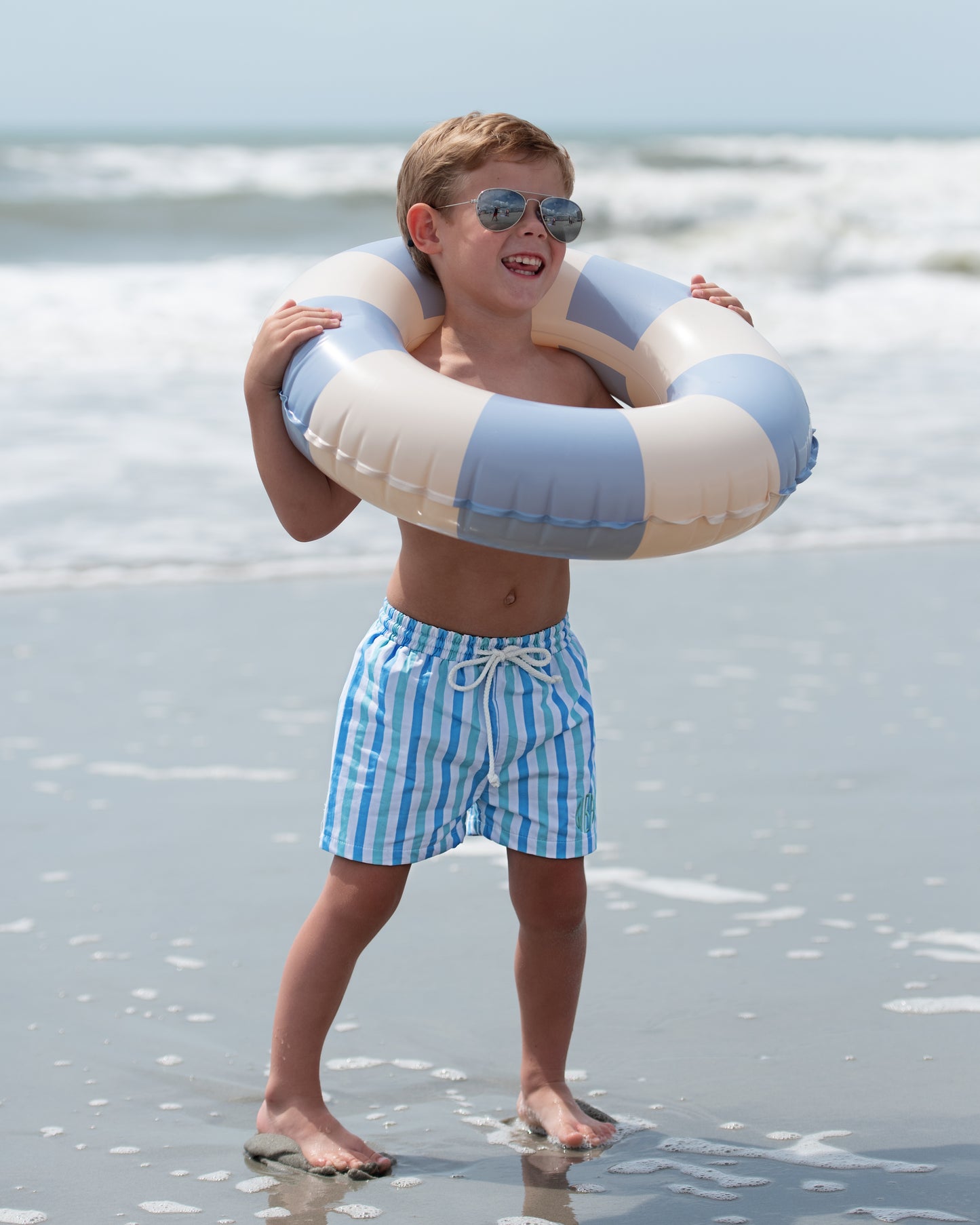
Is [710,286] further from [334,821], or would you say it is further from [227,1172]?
[227,1172]

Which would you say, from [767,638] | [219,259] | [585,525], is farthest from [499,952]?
[219,259]

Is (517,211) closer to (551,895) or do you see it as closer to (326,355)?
(326,355)

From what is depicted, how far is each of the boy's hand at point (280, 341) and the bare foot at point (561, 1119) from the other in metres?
1.08

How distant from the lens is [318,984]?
2072 mm

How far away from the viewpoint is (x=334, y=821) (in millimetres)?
2061

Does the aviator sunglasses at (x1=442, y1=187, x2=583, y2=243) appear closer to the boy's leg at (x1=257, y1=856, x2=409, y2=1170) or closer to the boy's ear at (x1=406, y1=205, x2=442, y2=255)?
the boy's ear at (x1=406, y1=205, x2=442, y2=255)

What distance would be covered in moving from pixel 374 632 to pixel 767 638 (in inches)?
97.0

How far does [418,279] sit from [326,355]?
302mm

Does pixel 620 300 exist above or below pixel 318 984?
above

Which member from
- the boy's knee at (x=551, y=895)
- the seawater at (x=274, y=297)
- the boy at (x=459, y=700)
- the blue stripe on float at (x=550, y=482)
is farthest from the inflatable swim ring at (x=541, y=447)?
the seawater at (x=274, y=297)

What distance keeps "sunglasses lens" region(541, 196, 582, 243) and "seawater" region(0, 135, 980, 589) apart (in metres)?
3.22

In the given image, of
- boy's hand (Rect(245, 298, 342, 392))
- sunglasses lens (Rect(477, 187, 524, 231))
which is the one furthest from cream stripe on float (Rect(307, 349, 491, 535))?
sunglasses lens (Rect(477, 187, 524, 231))

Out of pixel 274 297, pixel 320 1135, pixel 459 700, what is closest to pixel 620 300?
pixel 459 700

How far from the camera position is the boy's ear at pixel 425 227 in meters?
2.08
